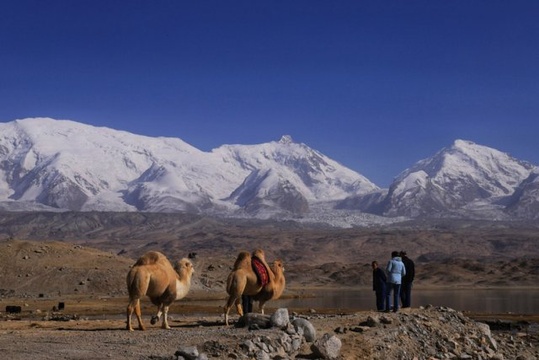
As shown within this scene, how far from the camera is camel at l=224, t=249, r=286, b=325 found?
22.8 meters

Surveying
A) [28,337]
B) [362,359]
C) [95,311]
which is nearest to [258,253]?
[362,359]

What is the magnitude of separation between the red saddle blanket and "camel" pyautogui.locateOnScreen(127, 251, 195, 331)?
2.17 m

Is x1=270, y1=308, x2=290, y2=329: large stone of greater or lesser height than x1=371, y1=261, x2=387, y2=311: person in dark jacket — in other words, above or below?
below

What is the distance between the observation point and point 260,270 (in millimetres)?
23516

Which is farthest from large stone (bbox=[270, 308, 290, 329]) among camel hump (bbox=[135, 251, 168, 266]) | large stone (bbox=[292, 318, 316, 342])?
camel hump (bbox=[135, 251, 168, 266])

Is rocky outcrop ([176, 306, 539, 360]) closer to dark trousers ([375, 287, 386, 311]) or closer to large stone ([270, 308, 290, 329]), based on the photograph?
large stone ([270, 308, 290, 329])

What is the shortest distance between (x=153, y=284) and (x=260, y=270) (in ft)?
11.7

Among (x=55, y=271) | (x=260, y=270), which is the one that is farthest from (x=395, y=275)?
(x=55, y=271)

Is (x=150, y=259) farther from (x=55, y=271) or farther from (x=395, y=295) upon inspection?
(x=55, y=271)

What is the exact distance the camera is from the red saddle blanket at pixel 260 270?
23.4 m

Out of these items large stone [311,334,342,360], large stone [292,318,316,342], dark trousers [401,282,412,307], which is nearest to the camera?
large stone [311,334,342,360]

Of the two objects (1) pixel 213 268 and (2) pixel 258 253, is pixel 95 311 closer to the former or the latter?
(2) pixel 258 253

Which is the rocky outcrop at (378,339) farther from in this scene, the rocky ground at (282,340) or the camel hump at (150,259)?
the camel hump at (150,259)

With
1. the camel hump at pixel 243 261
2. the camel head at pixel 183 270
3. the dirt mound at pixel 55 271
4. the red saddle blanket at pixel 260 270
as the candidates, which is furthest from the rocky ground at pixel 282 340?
the dirt mound at pixel 55 271
